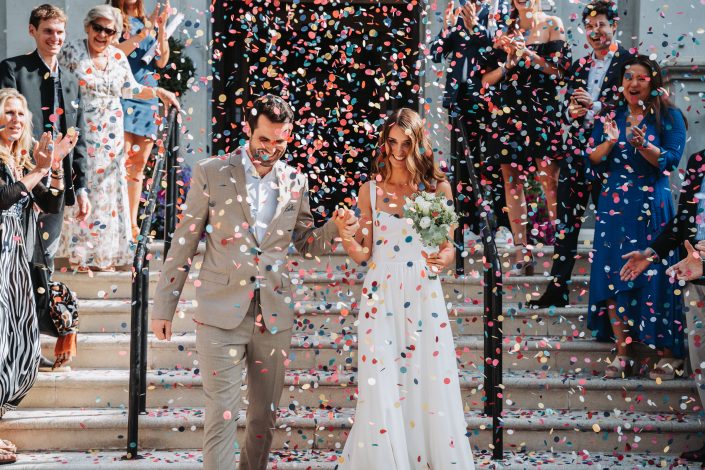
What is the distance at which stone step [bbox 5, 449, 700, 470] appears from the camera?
5.33 meters

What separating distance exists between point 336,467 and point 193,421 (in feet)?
3.04

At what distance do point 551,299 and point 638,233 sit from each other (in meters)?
0.77

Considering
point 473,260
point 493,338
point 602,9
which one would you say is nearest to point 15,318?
point 493,338

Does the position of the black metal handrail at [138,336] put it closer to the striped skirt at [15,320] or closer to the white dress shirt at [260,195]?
the striped skirt at [15,320]

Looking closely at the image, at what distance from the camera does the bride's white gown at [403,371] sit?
494cm

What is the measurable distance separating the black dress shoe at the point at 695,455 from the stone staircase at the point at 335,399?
94 mm

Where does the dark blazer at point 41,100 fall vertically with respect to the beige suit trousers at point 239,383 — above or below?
above

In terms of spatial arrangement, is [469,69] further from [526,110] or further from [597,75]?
[597,75]

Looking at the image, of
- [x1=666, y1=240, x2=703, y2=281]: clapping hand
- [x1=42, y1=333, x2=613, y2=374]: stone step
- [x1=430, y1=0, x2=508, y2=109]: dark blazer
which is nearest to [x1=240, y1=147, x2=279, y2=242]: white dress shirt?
[x1=42, y1=333, x2=613, y2=374]: stone step

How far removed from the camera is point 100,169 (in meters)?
7.14

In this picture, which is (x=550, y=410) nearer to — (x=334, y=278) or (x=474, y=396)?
(x=474, y=396)

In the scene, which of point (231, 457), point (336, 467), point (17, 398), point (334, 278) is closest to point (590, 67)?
point (334, 278)

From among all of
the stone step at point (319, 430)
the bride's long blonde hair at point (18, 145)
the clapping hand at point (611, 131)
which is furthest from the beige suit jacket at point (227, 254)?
the clapping hand at point (611, 131)

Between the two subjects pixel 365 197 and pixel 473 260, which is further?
pixel 473 260
